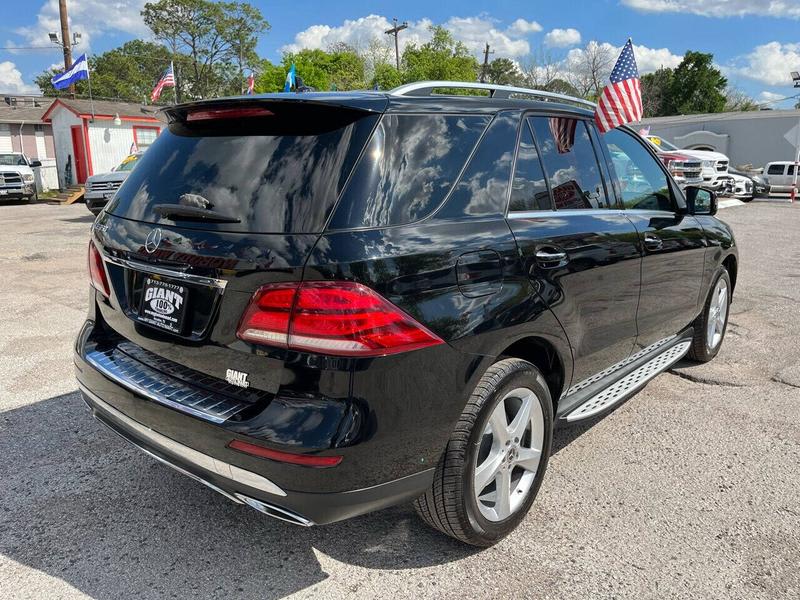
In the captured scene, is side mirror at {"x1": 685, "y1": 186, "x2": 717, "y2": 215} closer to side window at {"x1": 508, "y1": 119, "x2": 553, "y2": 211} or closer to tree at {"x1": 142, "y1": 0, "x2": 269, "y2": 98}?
side window at {"x1": 508, "y1": 119, "x2": 553, "y2": 211}

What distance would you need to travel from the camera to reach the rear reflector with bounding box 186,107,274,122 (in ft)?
7.82

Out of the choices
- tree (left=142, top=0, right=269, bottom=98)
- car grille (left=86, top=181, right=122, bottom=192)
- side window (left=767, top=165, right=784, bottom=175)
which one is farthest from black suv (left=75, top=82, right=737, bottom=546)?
tree (left=142, top=0, right=269, bottom=98)

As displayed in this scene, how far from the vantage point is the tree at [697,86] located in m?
54.0

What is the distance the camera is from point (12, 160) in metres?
23.7

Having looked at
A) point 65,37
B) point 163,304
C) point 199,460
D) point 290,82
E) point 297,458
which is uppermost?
point 65,37

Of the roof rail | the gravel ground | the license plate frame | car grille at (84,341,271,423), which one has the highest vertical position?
the roof rail

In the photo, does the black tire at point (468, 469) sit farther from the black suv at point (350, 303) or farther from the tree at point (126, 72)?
the tree at point (126, 72)

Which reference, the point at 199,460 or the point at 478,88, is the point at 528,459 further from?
the point at 478,88

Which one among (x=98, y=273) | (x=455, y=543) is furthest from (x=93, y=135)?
(x=455, y=543)

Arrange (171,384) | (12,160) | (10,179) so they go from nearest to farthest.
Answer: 1. (171,384)
2. (10,179)
3. (12,160)

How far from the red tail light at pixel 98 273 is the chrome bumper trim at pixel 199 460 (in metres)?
0.53

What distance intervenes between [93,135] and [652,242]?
26.0 m

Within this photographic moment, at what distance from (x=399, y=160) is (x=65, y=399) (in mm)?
3115

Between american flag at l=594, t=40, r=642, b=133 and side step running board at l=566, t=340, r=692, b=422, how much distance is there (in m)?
1.42
